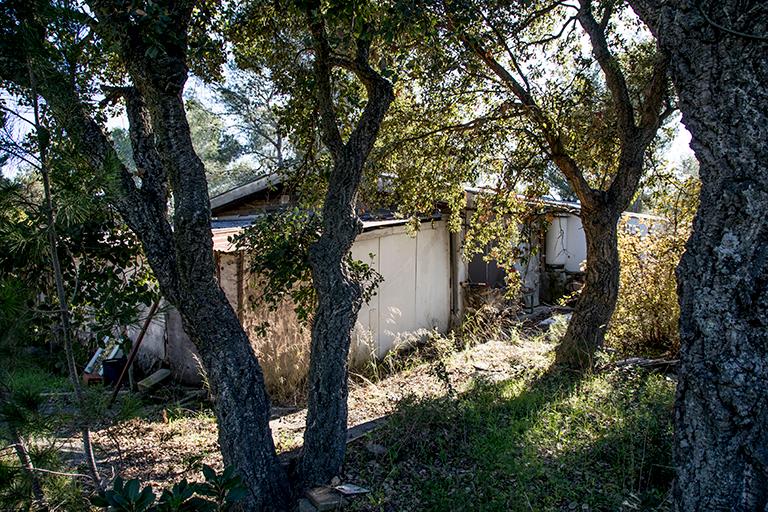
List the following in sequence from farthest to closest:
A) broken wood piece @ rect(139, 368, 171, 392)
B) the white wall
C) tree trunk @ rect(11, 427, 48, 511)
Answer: the white wall
broken wood piece @ rect(139, 368, 171, 392)
tree trunk @ rect(11, 427, 48, 511)

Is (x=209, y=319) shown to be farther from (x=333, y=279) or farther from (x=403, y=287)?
(x=403, y=287)

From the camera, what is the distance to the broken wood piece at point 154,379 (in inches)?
285

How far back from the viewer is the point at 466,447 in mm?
4199

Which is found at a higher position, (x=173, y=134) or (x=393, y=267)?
(x=173, y=134)

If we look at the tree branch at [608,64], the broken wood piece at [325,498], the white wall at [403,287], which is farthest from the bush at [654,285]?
the broken wood piece at [325,498]

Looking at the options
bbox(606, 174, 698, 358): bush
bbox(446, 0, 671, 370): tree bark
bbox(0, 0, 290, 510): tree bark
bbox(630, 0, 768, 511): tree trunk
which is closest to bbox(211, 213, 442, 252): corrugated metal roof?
bbox(0, 0, 290, 510): tree bark

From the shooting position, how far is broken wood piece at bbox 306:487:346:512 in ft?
11.2

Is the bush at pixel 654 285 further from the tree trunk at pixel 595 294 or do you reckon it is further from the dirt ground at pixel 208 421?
the dirt ground at pixel 208 421

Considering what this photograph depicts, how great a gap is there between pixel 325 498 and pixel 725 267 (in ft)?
9.24

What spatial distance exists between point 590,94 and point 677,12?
14.7 ft

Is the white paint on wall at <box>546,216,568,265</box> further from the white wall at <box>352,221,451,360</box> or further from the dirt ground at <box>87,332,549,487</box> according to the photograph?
the dirt ground at <box>87,332,549,487</box>

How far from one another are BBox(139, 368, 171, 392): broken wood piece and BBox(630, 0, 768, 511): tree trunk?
22.7 ft

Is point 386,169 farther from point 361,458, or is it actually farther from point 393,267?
point 361,458

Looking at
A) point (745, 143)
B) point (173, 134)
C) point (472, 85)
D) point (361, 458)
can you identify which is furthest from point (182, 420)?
point (745, 143)
